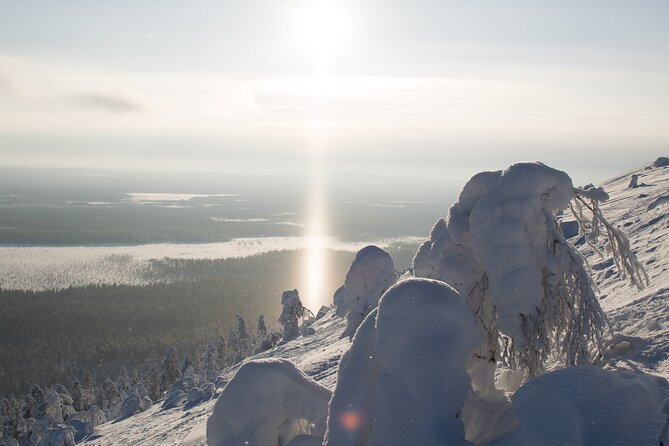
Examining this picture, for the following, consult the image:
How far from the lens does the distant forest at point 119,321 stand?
74500 mm

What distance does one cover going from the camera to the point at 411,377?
6.88 meters

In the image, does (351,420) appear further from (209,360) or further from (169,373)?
(209,360)

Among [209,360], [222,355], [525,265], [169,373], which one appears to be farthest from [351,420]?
[222,355]

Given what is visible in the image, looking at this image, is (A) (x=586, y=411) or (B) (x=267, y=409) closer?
(A) (x=586, y=411)

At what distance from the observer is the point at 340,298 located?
28.2 metres

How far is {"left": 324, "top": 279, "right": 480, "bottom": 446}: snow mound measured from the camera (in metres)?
6.63

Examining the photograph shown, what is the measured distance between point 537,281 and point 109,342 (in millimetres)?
88061

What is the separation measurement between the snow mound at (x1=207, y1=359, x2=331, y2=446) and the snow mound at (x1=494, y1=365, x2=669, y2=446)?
330cm

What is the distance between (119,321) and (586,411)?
349 feet

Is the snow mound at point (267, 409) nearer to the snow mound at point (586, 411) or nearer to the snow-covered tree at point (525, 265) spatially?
the snow-covered tree at point (525, 265)

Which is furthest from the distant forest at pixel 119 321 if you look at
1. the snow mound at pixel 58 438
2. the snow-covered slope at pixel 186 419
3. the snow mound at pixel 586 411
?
the snow mound at pixel 586 411

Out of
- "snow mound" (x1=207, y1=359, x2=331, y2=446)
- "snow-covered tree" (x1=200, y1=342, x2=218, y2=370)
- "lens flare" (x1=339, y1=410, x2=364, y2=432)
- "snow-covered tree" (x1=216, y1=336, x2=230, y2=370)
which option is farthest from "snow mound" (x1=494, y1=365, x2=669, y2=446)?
"snow-covered tree" (x1=216, y1=336, x2=230, y2=370)

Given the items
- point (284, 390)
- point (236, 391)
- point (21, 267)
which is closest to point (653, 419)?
point (284, 390)

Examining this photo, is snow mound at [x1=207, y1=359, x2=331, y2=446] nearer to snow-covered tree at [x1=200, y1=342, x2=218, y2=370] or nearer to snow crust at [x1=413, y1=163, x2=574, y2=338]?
snow crust at [x1=413, y1=163, x2=574, y2=338]
